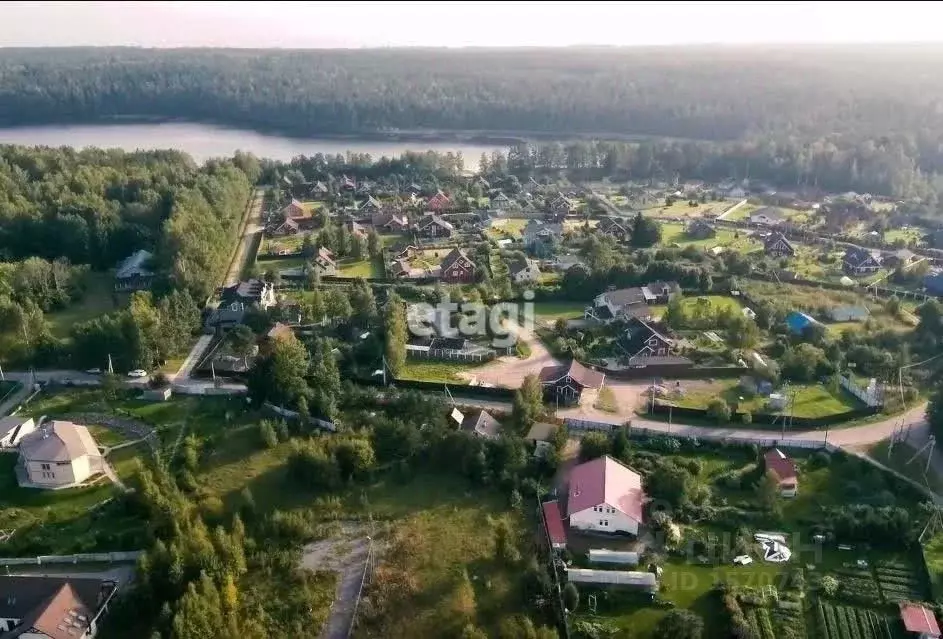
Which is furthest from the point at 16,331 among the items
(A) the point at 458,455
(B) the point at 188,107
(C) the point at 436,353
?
(B) the point at 188,107

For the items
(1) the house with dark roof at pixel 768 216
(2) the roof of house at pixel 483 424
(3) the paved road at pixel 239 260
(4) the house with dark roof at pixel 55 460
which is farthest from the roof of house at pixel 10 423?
(1) the house with dark roof at pixel 768 216

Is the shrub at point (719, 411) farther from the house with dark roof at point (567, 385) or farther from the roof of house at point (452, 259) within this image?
the roof of house at point (452, 259)

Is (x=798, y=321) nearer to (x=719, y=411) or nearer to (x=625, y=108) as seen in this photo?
(x=719, y=411)

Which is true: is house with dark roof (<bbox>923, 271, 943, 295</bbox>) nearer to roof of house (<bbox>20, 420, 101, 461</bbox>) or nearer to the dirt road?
the dirt road

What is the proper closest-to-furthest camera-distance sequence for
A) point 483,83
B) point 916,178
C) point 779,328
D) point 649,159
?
point 779,328 → point 916,178 → point 649,159 → point 483,83

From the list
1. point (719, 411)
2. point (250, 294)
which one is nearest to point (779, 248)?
point (719, 411)

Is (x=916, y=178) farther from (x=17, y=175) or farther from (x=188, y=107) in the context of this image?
(x=188, y=107)
